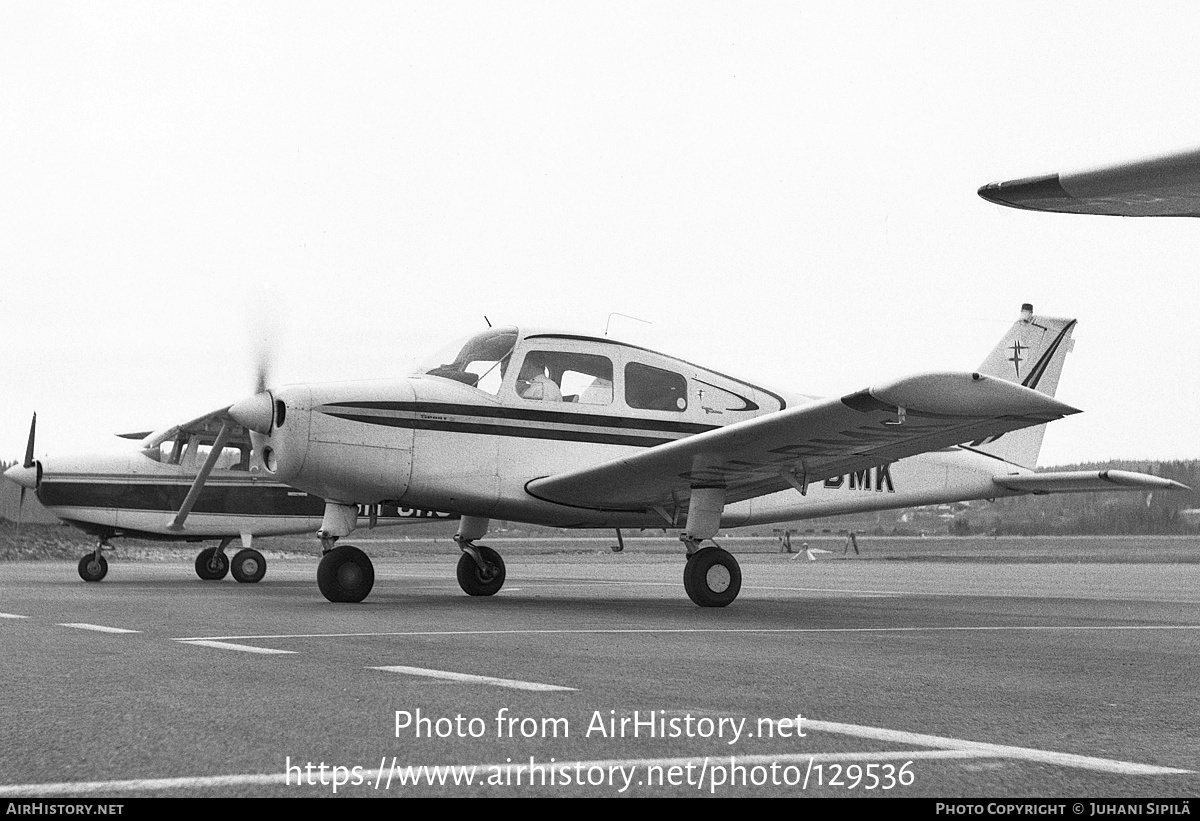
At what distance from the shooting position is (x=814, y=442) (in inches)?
425

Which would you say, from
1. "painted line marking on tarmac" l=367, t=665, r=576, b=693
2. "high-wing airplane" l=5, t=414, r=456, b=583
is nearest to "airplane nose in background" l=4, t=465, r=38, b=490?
"high-wing airplane" l=5, t=414, r=456, b=583

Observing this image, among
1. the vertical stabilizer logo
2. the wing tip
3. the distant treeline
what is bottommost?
the distant treeline

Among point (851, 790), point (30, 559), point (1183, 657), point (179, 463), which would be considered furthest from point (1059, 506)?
point (851, 790)

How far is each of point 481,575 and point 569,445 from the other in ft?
6.82

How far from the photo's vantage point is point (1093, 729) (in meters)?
4.26

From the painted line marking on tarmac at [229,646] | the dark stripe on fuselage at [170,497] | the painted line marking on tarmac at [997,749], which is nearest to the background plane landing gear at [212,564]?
the dark stripe on fuselage at [170,497]

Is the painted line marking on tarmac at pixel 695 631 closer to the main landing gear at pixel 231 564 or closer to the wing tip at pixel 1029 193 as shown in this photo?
the wing tip at pixel 1029 193

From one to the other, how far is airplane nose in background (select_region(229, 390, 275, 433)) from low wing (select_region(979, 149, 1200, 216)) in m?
8.75

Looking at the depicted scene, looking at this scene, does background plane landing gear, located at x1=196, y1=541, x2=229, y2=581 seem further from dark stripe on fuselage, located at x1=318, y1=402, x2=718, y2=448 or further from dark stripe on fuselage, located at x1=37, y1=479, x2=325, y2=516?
dark stripe on fuselage, located at x1=318, y1=402, x2=718, y2=448

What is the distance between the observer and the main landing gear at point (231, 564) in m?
18.8

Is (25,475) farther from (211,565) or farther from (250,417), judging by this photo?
(250,417)

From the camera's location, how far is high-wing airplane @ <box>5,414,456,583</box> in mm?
19203

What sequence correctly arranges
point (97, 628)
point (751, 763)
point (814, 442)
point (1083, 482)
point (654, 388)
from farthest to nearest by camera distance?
1. point (1083, 482)
2. point (654, 388)
3. point (814, 442)
4. point (97, 628)
5. point (751, 763)

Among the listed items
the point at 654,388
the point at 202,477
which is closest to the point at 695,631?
the point at 654,388
